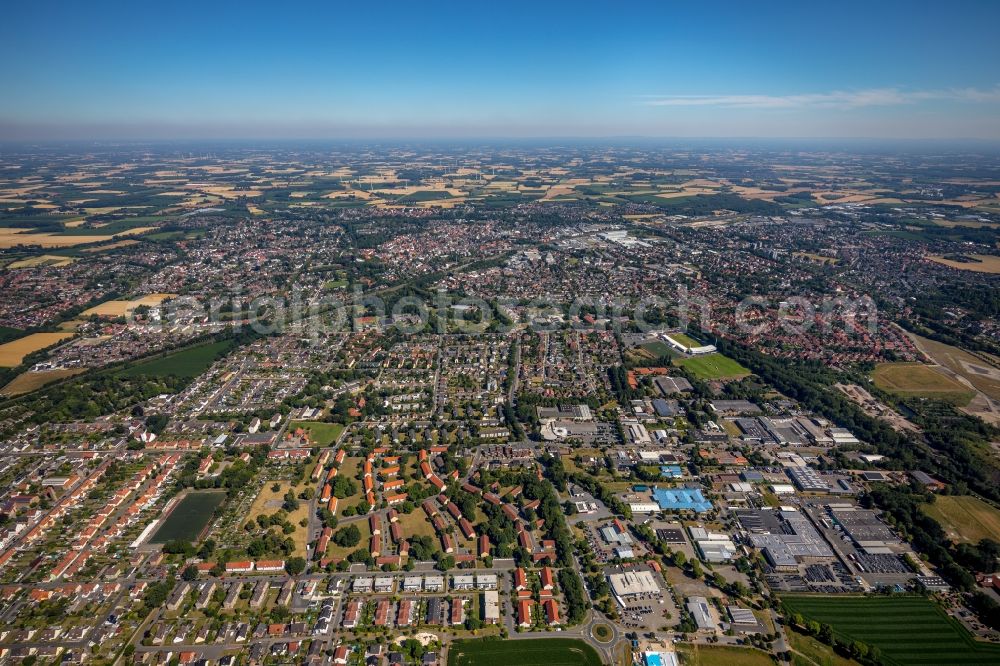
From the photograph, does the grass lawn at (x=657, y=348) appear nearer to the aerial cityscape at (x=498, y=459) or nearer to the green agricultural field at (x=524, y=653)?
the aerial cityscape at (x=498, y=459)

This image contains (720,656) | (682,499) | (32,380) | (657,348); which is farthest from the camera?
(657,348)

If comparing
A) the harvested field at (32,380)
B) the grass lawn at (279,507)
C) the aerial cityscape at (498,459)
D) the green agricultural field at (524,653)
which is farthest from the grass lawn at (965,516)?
the harvested field at (32,380)

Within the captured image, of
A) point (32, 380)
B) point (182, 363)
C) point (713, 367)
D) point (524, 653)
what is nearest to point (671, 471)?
point (524, 653)

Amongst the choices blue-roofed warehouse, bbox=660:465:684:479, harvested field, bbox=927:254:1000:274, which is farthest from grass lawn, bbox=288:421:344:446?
harvested field, bbox=927:254:1000:274

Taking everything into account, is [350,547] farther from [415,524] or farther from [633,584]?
[633,584]

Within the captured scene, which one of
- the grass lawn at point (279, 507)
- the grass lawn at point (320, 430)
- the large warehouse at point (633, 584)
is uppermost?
the grass lawn at point (320, 430)

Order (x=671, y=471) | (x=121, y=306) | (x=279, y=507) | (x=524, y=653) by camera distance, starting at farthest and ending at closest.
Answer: (x=121, y=306)
(x=671, y=471)
(x=279, y=507)
(x=524, y=653)

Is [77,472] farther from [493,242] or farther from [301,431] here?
[493,242]
